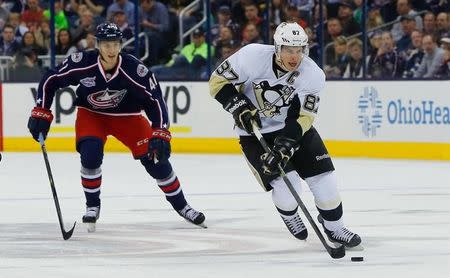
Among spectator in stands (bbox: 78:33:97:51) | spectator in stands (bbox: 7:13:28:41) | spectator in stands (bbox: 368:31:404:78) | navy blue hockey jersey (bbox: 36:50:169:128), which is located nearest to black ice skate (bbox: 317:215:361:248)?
navy blue hockey jersey (bbox: 36:50:169:128)

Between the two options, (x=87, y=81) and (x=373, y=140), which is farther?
(x=373, y=140)

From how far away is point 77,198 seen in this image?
1039cm

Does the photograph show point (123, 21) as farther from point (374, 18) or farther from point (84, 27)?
point (374, 18)

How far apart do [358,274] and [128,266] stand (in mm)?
1096

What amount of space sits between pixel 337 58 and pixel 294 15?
719 millimetres

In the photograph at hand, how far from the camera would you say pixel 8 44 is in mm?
15953

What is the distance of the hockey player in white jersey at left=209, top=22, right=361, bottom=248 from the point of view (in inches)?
279

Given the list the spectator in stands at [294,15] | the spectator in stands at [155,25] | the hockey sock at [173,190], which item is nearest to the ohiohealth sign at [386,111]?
the spectator in stands at [294,15]

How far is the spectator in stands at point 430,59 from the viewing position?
1409 centimetres

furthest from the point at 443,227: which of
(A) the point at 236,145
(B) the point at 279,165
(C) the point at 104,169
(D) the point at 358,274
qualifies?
(A) the point at 236,145

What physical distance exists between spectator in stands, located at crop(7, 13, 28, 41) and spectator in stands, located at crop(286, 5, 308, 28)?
3.13 meters

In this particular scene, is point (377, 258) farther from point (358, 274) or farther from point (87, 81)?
point (87, 81)

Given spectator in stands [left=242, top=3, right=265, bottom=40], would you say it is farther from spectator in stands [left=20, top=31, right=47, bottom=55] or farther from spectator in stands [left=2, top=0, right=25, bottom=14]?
spectator in stands [left=2, top=0, right=25, bottom=14]

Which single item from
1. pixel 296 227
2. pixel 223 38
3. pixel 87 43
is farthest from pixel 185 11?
pixel 296 227
